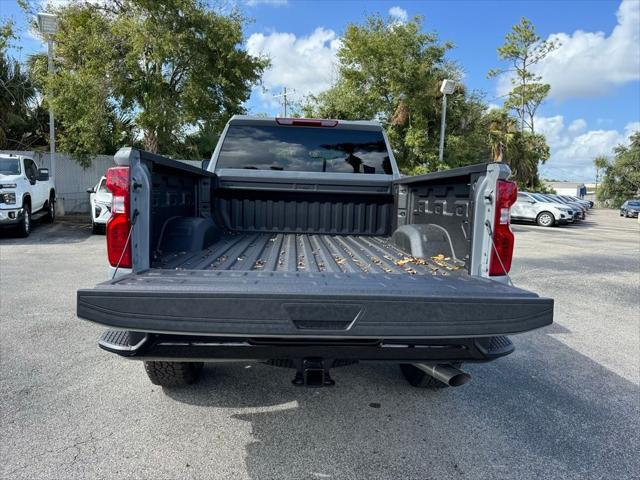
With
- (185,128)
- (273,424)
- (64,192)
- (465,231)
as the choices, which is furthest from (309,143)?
(64,192)

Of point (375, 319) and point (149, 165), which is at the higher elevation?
point (149, 165)

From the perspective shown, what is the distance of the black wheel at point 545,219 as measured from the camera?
22.8 metres

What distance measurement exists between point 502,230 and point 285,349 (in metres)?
1.48

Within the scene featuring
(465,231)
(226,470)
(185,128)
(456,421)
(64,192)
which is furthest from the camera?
(64,192)

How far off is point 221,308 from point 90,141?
46.3ft

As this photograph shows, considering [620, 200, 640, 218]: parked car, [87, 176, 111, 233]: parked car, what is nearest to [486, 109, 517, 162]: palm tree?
[620, 200, 640, 218]: parked car

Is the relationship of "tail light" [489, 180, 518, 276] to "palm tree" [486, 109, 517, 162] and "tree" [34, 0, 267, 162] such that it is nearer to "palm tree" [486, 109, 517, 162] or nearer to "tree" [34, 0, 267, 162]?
"tree" [34, 0, 267, 162]

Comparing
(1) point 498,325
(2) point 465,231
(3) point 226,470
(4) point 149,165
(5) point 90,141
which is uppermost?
(5) point 90,141

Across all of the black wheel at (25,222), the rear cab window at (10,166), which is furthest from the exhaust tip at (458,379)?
the rear cab window at (10,166)

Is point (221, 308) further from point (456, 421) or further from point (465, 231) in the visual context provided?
point (456, 421)

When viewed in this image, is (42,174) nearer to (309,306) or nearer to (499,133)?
(309,306)

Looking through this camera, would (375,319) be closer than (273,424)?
Yes

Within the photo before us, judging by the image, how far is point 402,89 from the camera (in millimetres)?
17891

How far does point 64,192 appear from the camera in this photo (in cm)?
1795
